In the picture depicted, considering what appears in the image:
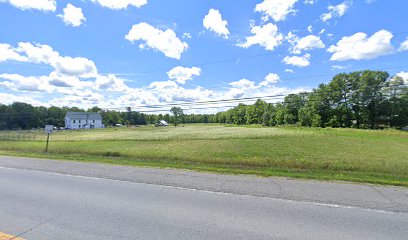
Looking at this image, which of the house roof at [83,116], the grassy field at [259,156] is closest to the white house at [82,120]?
the house roof at [83,116]

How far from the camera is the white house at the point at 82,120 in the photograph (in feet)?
309

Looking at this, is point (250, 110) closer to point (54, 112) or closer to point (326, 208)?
point (54, 112)

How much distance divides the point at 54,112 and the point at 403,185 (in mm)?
118468

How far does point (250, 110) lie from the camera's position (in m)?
114

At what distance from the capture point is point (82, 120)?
96.9m

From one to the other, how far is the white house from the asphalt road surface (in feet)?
335

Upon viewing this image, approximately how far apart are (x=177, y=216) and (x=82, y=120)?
10795 cm

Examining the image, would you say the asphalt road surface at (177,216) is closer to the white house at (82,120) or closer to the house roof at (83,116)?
the white house at (82,120)

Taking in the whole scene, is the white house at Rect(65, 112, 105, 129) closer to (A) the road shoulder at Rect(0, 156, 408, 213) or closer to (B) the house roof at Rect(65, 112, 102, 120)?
(B) the house roof at Rect(65, 112, 102, 120)

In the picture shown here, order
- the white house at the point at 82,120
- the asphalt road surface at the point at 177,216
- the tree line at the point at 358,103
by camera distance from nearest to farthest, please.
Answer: the asphalt road surface at the point at 177,216
the tree line at the point at 358,103
the white house at the point at 82,120

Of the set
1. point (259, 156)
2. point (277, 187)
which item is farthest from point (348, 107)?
point (277, 187)

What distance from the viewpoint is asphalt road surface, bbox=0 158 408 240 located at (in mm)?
3793

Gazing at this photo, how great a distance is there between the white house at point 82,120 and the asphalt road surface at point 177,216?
102 metres

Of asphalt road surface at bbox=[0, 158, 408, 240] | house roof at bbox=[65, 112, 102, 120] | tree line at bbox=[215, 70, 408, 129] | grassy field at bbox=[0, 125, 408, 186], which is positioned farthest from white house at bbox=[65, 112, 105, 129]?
asphalt road surface at bbox=[0, 158, 408, 240]
